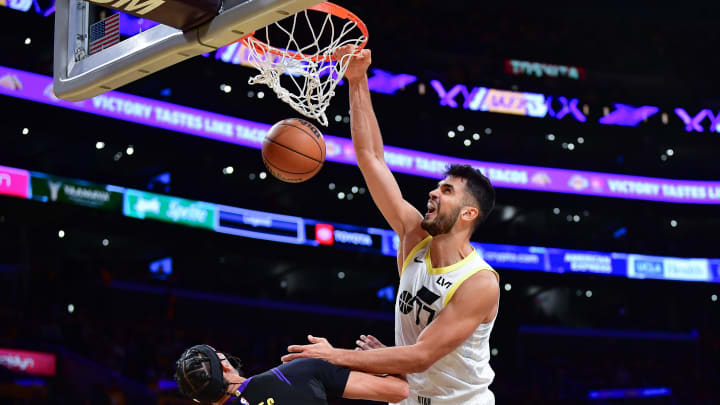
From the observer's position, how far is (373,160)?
436cm

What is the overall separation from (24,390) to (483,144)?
1809 centimetres

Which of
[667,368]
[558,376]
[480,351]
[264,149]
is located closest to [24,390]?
[264,149]

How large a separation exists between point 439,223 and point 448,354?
0.64 metres

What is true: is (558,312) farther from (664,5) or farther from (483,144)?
(664,5)

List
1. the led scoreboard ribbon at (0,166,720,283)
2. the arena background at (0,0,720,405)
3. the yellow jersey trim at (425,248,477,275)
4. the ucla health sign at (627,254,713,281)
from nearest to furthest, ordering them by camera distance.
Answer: the yellow jersey trim at (425,248,477,275), the led scoreboard ribbon at (0,166,720,283), the arena background at (0,0,720,405), the ucla health sign at (627,254,713,281)

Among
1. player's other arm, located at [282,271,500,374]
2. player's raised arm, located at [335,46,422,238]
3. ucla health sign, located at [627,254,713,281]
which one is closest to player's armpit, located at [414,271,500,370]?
player's other arm, located at [282,271,500,374]

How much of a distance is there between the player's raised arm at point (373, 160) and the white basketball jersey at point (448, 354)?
319 mm

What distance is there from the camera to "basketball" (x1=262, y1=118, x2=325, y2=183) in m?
4.80

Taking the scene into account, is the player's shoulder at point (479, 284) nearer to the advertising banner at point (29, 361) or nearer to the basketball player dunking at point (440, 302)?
the basketball player dunking at point (440, 302)

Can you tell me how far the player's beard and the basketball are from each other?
1.06 meters

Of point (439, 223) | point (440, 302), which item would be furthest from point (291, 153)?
point (440, 302)

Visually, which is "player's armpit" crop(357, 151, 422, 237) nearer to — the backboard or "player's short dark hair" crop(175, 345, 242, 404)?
the backboard

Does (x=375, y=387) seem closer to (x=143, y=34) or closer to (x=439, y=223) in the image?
(x=439, y=223)

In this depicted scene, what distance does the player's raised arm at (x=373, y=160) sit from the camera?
429cm
